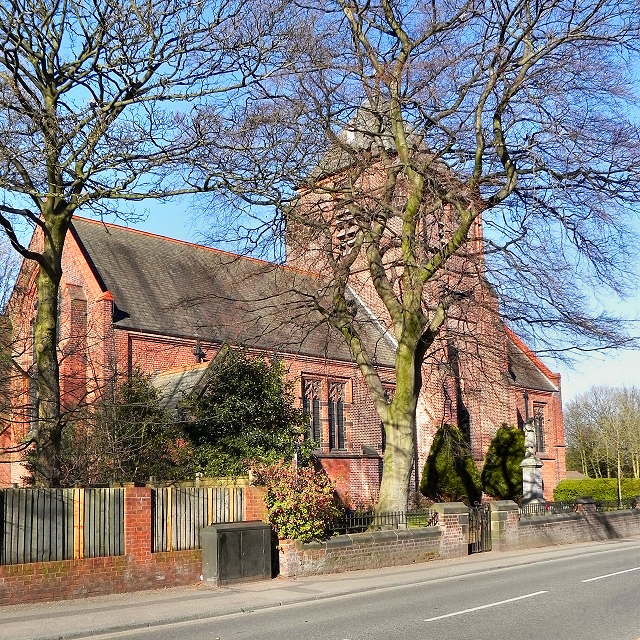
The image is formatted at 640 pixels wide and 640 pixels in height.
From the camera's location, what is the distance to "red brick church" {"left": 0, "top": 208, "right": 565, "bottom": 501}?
78.0ft

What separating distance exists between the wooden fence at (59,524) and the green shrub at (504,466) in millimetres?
22229

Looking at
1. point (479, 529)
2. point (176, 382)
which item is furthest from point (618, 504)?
point (176, 382)

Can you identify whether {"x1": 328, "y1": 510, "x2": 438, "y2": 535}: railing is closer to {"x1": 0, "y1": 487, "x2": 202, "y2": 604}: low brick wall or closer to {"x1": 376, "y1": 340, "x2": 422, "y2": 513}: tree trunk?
{"x1": 376, "y1": 340, "x2": 422, "y2": 513}: tree trunk

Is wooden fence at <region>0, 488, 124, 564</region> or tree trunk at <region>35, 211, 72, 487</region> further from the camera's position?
tree trunk at <region>35, 211, 72, 487</region>

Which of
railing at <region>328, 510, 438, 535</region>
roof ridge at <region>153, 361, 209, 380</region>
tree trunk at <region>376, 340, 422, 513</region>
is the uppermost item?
roof ridge at <region>153, 361, 209, 380</region>

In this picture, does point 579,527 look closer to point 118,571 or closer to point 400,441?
point 400,441

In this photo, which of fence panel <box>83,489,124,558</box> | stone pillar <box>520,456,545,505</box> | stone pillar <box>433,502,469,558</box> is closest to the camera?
fence panel <box>83,489,124,558</box>

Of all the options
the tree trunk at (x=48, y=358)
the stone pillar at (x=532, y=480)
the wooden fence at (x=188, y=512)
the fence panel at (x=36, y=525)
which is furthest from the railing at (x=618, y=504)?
the tree trunk at (x=48, y=358)

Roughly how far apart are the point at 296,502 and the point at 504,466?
794 inches

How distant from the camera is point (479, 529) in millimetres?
20156

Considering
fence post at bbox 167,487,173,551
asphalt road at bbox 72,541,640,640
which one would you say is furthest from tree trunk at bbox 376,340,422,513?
fence post at bbox 167,487,173,551

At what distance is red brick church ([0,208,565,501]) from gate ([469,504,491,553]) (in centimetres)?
325

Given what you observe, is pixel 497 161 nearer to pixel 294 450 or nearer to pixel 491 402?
pixel 294 450

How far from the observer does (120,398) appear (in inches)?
788
